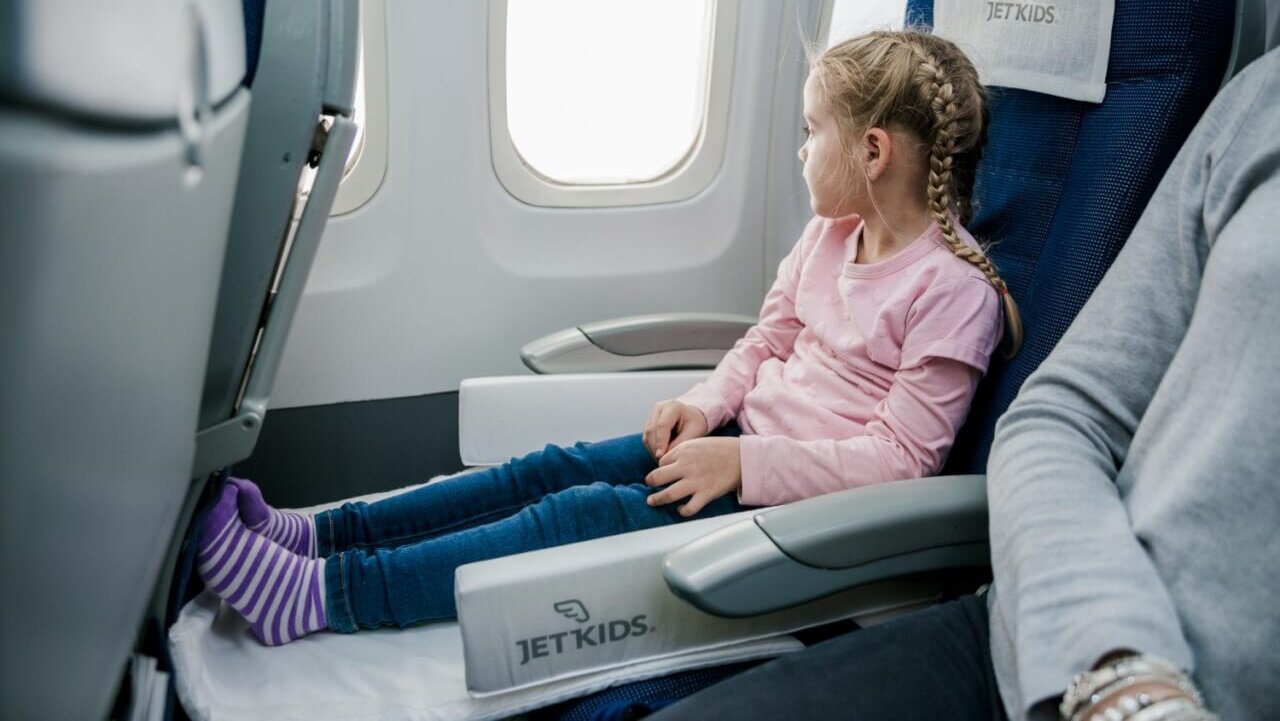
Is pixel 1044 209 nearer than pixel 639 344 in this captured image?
Yes

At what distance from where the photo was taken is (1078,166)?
131 cm

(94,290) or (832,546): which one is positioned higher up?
(94,290)

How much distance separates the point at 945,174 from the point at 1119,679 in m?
0.81

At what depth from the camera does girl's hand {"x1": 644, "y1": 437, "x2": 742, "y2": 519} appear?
1348 mm

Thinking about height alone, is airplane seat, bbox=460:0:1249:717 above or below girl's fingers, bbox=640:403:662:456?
above

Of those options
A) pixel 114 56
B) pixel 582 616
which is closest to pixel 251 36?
pixel 114 56

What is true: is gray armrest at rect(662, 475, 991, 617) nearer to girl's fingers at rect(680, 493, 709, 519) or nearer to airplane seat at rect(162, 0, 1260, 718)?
airplane seat at rect(162, 0, 1260, 718)

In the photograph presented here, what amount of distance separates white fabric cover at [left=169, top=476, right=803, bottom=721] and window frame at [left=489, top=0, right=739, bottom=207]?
1.24 meters

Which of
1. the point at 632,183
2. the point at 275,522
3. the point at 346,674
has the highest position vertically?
the point at 632,183

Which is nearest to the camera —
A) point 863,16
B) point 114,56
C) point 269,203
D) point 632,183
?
point 114,56

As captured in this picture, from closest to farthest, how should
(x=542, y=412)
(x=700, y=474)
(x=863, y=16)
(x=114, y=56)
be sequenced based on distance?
1. (x=114, y=56)
2. (x=700, y=474)
3. (x=542, y=412)
4. (x=863, y=16)

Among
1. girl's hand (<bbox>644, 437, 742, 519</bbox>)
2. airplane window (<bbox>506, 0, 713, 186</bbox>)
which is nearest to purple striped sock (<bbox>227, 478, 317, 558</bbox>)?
girl's hand (<bbox>644, 437, 742, 519</bbox>)

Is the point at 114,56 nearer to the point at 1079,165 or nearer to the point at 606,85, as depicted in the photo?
the point at 1079,165

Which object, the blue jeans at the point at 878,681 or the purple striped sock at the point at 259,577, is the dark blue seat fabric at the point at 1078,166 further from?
the purple striped sock at the point at 259,577
